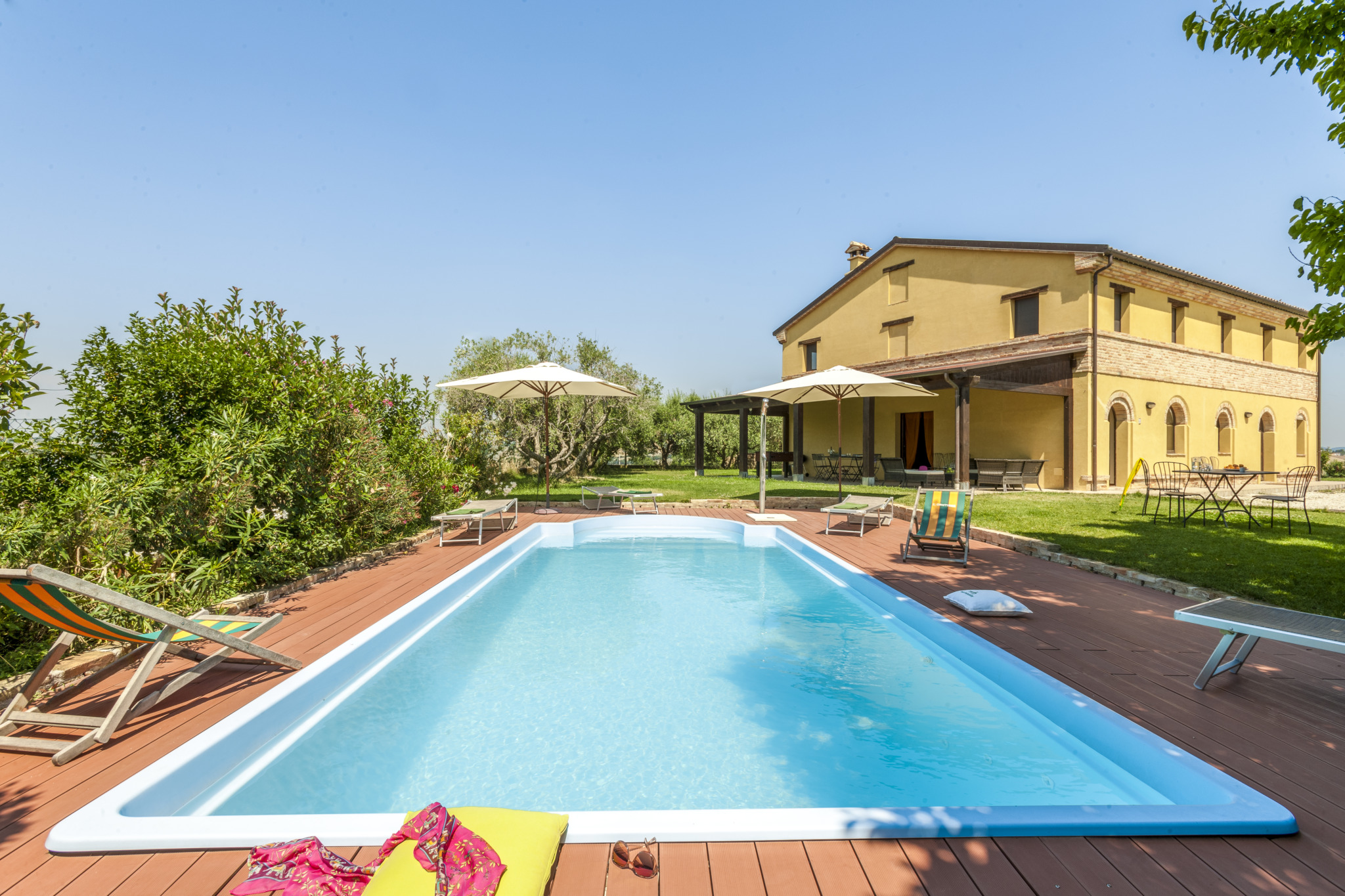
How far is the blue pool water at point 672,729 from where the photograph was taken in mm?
2752

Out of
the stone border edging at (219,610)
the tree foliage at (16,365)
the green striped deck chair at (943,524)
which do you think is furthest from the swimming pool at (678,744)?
the tree foliage at (16,365)

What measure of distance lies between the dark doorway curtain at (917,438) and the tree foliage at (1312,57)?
15209 mm

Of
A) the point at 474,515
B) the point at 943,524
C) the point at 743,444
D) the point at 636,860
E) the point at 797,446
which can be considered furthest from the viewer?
the point at 743,444

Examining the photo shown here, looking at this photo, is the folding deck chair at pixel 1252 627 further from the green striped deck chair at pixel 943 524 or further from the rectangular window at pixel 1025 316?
the rectangular window at pixel 1025 316

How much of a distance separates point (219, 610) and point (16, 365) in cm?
204

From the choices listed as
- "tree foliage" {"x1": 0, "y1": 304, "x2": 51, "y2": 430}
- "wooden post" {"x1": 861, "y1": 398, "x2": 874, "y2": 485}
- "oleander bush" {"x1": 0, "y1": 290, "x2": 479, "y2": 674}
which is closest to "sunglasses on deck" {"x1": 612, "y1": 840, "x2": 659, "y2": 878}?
"oleander bush" {"x1": 0, "y1": 290, "x2": 479, "y2": 674}

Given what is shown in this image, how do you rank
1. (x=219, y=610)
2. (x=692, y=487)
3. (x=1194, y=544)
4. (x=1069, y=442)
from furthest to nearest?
(x=692, y=487)
(x=1069, y=442)
(x=1194, y=544)
(x=219, y=610)

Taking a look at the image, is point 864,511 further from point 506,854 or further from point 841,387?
point 506,854

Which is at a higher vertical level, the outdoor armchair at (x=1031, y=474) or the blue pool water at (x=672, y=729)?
the outdoor armchair at (x=1031, y=474)

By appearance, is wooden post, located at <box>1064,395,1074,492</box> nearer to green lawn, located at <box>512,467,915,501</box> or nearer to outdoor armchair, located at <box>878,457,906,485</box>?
outdoor armchair, located at <box>878,457,906,485</box>

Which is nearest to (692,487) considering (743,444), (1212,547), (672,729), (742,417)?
(742,417)

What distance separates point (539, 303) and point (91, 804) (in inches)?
727

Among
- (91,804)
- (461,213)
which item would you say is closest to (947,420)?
(461,213)

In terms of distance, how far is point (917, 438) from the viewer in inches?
Result: 768
